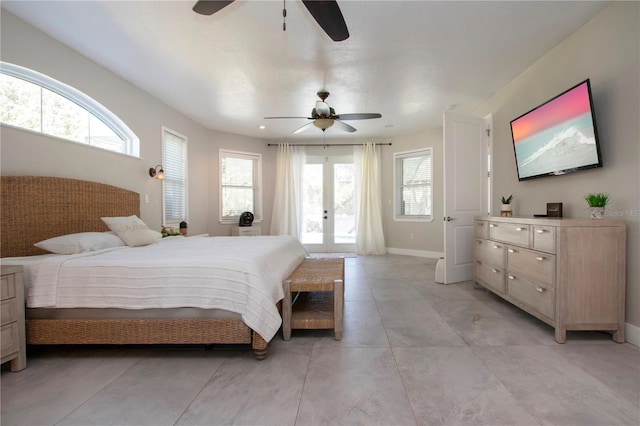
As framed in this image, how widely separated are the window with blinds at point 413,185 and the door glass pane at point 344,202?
1.02 meters

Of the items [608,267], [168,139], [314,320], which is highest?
[168,139]

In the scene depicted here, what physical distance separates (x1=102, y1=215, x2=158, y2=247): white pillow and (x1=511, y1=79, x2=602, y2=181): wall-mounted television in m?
4.14

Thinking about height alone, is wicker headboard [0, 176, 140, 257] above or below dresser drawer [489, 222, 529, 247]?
above

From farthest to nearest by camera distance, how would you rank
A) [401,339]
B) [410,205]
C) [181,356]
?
[410,205] < [401,339] < [181,356]

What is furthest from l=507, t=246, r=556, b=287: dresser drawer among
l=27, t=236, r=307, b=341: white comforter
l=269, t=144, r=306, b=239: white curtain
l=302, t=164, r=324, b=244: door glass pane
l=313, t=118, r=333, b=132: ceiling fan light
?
l=269, t=144, r=306, b=239: white curtain

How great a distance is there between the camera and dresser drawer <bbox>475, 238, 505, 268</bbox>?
2916 millimetres

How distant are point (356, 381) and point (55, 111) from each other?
146 inches

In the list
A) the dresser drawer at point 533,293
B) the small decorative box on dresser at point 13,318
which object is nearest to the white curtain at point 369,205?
the dresser drawer at point 533,293

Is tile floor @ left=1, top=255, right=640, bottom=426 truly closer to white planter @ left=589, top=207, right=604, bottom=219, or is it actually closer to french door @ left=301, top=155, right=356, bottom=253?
white planter @ left=589, top=207, right=604, bottom=219

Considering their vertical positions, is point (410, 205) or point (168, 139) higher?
point (168, 139)

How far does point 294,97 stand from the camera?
4.01m

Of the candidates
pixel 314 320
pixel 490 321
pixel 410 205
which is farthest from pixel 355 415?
pixel 410 205

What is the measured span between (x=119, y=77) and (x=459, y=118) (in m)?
4.40

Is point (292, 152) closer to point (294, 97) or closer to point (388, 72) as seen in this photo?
point (294, 97)
